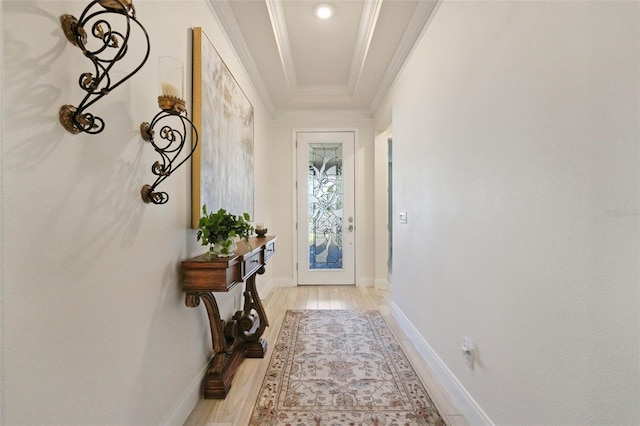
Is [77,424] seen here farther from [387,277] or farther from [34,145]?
[387,277]

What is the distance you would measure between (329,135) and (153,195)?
11.4 feet

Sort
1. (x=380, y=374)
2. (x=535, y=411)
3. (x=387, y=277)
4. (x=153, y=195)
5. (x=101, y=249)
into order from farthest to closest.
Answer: (x=387, y=277)
(x=380, y=374)
(x=153, y=195)
(x=535, y=411)
(x=101, y=249)

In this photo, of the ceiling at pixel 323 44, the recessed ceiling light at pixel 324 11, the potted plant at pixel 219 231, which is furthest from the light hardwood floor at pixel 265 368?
the recessed ceiling light at pixel 324 11

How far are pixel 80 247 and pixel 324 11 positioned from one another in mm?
2417

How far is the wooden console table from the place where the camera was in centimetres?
156

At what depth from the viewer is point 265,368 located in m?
2.15

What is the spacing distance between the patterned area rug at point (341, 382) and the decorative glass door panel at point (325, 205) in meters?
1.65

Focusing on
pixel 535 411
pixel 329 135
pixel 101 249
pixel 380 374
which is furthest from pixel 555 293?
pixel 329 135

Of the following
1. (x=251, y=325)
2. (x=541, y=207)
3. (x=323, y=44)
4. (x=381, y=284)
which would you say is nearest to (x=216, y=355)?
(x=251, y=325)

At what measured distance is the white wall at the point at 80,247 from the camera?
731mm

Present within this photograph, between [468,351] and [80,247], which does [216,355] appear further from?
[468,351]

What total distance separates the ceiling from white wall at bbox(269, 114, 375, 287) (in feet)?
1.29

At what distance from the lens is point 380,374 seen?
207cm

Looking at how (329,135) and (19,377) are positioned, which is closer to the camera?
(19,377)
